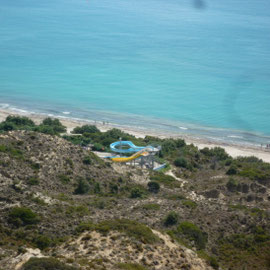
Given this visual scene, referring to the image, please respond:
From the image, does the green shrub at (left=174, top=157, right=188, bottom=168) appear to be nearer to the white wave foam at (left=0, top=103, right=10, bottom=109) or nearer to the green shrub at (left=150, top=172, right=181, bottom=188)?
the green shrub at (left=150, top=172, right=181, bottom=188)

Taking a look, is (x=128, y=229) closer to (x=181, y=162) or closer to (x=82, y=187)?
(x=82, y=187)

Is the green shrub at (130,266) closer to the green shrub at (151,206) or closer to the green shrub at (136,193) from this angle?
the green shrub at (151,206)

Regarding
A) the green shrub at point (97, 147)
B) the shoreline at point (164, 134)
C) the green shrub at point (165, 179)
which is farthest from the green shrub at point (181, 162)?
the shoreline at point (164, 134)

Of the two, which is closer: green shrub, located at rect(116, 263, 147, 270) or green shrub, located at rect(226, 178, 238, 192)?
green shrub, located at rect(116, 263, 147, 270)

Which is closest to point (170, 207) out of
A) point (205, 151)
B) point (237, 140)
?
point (205, 151)

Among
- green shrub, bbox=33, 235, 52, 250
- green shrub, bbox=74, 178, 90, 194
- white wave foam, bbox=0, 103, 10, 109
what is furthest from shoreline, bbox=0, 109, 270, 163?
green shrub, bbox=33, 235, 52, 250
